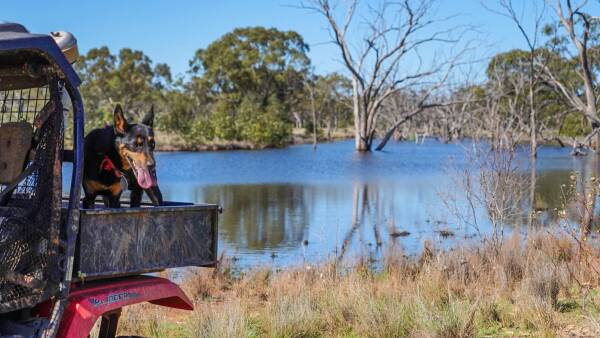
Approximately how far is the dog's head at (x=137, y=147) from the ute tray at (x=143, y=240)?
176mm

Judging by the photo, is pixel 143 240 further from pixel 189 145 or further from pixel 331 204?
pixel 189 145

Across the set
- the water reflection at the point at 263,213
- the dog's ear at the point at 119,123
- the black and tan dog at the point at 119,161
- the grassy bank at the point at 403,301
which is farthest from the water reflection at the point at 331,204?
the dog's ear at the point at 119,123

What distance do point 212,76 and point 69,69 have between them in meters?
72.1

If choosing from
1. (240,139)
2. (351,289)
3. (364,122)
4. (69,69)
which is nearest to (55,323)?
(69,69)

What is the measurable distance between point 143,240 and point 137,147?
47 centimetres

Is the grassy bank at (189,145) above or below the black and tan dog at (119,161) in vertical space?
below

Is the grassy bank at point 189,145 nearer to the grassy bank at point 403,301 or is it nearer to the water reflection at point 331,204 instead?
the water reflection at point 331,204

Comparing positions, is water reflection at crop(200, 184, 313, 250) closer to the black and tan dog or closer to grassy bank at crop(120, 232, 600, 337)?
grassy bank at crop(120, 232, 600, 337)

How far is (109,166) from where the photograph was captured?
4188 mm

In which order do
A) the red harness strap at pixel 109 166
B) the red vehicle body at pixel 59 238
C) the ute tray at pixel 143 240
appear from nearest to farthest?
the red vehicle body at pixel 59 238 < the ute tray at pixel 143 240 < the red harness strap at pixel 109 166

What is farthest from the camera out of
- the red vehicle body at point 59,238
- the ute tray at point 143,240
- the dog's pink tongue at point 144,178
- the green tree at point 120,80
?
the green tree at point 120,80

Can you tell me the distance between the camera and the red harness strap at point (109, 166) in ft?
13.7

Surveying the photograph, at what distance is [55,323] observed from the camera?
11.8 feet

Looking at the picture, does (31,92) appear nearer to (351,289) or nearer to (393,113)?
(351,289)
